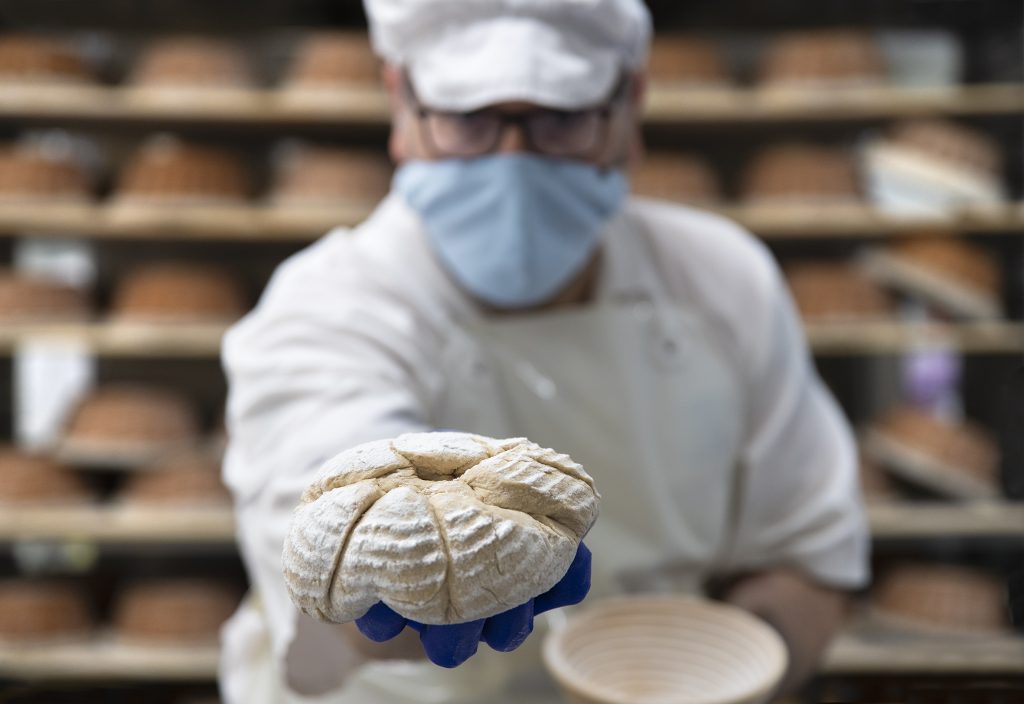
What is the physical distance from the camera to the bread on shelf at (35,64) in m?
2.43

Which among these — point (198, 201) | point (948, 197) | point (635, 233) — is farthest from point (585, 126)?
point (948, 197)

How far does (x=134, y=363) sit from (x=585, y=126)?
7.43 feet

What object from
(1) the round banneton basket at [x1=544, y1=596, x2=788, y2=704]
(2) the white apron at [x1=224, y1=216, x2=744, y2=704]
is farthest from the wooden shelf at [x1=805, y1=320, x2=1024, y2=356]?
(1) the round banneton basket at [x1=544, y1=596, x2=788, y2=704]

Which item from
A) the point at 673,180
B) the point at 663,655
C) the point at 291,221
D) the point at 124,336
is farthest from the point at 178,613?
the point at 663,655

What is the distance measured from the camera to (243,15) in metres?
2.71

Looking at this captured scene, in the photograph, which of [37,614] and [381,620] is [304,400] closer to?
[381,620]

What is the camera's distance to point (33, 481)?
239cm

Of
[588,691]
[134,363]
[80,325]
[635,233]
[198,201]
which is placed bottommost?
[134,363]

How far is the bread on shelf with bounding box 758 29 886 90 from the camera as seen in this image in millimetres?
2438

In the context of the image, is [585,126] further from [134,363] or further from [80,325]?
[134,363]

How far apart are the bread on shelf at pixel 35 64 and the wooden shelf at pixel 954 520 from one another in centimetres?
249

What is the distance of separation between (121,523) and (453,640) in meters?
2.25

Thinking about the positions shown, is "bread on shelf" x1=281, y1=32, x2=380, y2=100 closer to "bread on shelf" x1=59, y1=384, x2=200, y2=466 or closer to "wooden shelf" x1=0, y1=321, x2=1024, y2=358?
"wooden shelf" x1=0, y1=321, x2=1024, y2=358

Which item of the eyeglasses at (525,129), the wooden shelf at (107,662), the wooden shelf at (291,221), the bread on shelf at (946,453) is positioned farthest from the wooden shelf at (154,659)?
the eyeglasses at (525,129)
